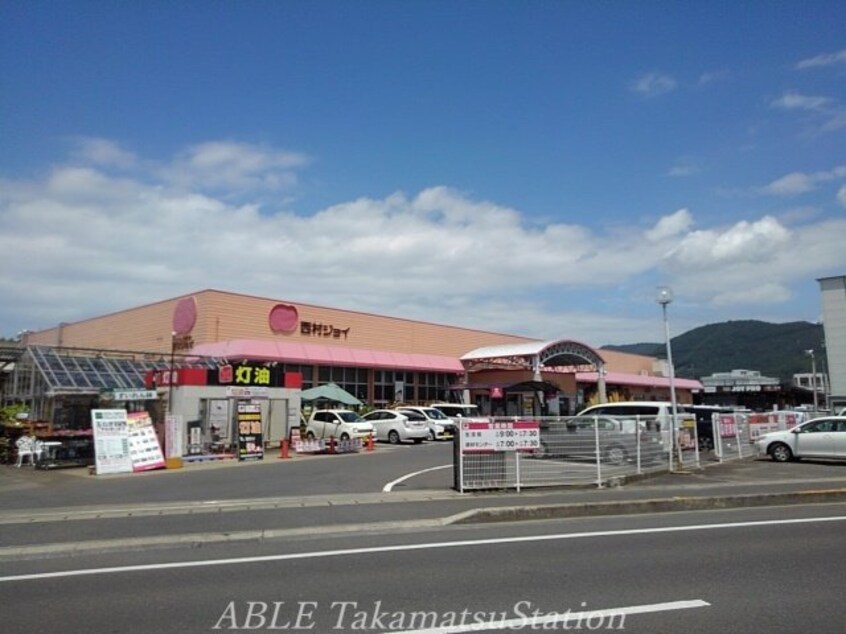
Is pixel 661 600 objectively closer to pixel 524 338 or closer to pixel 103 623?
pixel 103 623

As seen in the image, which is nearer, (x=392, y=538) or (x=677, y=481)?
(x=392, y=538)

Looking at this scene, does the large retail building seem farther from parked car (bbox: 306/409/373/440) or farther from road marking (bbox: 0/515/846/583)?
road marking (bbox: 0/515/846/583)

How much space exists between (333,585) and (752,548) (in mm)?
5184

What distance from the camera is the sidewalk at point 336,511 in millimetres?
9883

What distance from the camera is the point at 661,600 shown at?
6504mm

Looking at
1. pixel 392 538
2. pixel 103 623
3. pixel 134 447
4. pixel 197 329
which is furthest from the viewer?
pixel 197 329

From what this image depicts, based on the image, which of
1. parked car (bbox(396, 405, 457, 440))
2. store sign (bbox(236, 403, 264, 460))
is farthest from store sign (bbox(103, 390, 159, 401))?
parked car (bbox(396, 405, 457, 440))

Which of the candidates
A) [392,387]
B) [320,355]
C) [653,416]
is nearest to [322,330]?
[320,355]

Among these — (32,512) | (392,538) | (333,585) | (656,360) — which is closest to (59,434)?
(32,512)

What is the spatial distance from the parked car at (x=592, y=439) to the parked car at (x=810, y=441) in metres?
7.95

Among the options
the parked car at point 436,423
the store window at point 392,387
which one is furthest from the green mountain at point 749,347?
the parked car at point 436,423

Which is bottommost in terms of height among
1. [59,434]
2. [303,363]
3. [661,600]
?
[661,600]

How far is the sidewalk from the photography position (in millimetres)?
9883

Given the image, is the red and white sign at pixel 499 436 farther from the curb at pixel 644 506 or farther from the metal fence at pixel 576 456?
the curb at pixel 644 506
